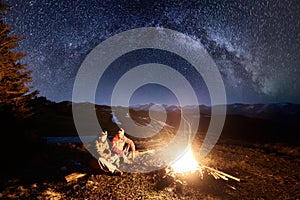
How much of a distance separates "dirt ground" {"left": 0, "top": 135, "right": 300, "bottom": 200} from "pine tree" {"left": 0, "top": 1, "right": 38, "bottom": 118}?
9.43 ft

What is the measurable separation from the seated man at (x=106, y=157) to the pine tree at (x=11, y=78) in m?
5.23

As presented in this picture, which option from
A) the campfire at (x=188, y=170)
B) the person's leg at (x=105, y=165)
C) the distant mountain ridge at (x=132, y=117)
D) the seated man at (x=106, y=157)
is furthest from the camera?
the distant mountain ridge at (x=132, y=117)

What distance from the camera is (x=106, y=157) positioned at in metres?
8.98

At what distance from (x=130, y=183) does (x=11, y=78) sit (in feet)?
29.5

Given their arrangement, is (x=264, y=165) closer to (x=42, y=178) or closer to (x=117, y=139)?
(x=117, y=139)

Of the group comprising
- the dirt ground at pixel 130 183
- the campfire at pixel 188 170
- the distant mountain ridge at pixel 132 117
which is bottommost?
the dirt ground at pixel 130 183

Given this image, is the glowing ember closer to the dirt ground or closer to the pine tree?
the dirt ground

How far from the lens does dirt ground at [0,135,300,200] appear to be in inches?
267

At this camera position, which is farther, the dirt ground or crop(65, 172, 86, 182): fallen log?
crop(65, 172, 86, 182): fallen log

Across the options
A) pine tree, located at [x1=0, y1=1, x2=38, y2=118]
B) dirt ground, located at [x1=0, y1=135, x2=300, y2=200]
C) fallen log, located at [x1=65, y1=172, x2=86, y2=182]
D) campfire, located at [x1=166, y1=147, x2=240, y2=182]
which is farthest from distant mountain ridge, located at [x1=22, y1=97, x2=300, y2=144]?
campfire, located at [x1=166, y1=147, x2=240, y2=182]

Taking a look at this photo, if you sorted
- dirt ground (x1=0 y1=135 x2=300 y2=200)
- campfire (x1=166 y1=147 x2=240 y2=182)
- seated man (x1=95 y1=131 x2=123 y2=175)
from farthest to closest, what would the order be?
campfire (x1=166 y1=147 x2=240 y2=182)
seated man (x1=95 y1=131 x2=123 y2=175)
dirt ground (x1=0 y1=135 x2=300 y2=200)

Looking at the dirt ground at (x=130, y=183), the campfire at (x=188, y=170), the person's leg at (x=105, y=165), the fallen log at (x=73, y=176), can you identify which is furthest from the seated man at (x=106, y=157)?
the campfire at (x=188, y=170)

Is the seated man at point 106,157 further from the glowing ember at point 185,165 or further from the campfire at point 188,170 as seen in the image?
the glowing ember at point 185,165

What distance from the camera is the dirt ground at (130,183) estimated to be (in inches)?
267
